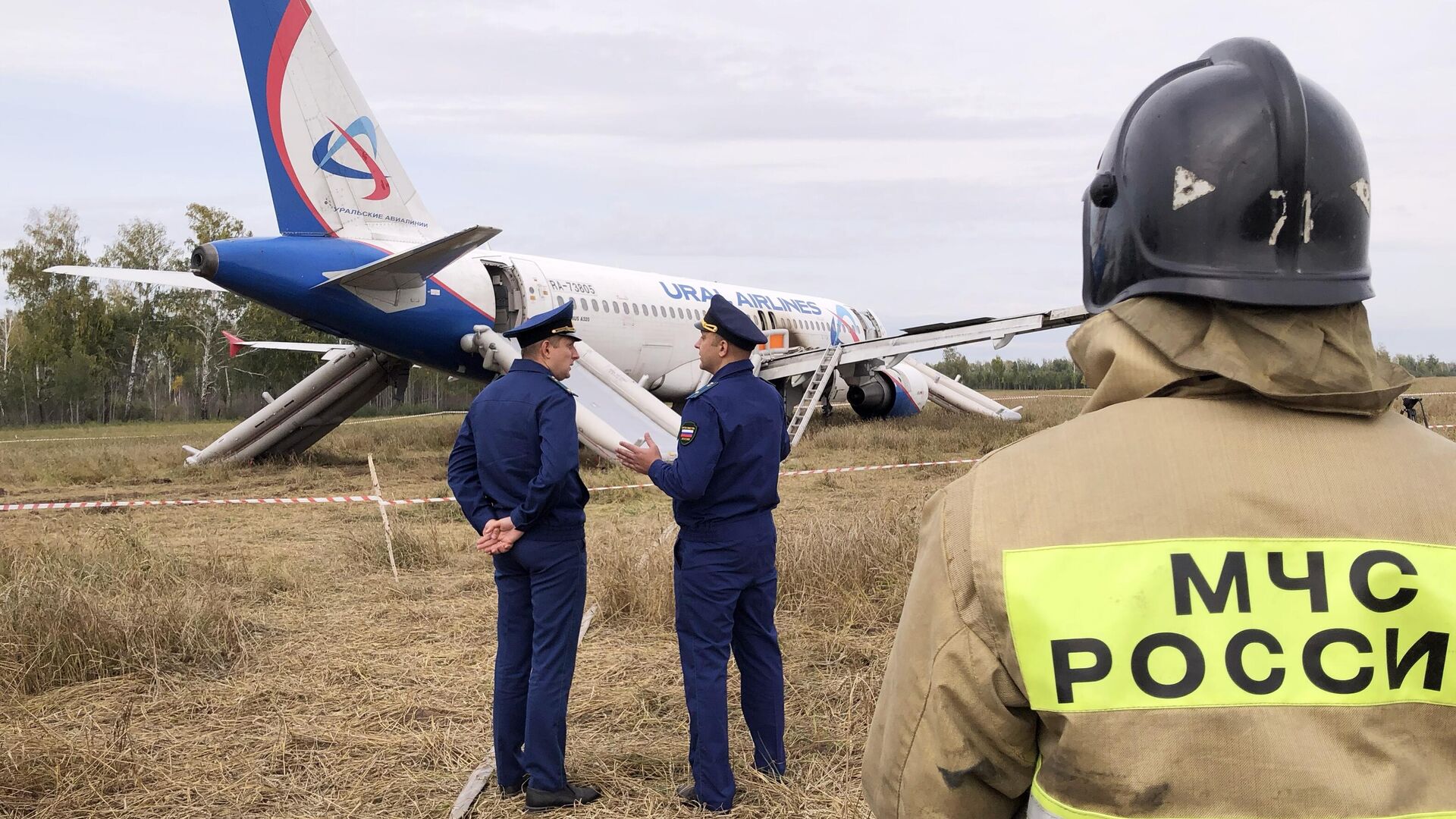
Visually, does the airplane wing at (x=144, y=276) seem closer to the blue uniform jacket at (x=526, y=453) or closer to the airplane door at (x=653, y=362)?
the airplane door at (x=653, y=362)

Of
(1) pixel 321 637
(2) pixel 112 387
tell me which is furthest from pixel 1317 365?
(2) pixel 112 387

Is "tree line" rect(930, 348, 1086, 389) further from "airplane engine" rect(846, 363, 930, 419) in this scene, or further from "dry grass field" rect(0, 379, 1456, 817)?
"dry grass field" rect(0, 379, 1456, 817)

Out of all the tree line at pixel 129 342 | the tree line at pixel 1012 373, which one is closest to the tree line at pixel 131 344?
the tree line at pixel 129 342

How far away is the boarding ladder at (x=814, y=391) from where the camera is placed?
15930 millimetres

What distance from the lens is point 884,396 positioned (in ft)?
67.6

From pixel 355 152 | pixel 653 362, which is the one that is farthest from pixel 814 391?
pixel 355 152

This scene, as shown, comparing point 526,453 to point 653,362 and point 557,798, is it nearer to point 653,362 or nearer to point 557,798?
point 557,798

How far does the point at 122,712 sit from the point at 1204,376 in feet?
15.9

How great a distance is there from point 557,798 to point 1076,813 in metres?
3.01

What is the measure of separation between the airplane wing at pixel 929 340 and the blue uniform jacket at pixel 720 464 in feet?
38.7

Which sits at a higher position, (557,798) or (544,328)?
(544,328)

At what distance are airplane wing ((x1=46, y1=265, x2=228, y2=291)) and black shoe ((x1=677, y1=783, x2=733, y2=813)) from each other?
931 centimetres

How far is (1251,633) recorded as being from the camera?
3.82ft

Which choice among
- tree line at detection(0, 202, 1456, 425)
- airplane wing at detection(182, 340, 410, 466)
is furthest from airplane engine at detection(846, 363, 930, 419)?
tree line at detection(0, 202, 1456, 425)
